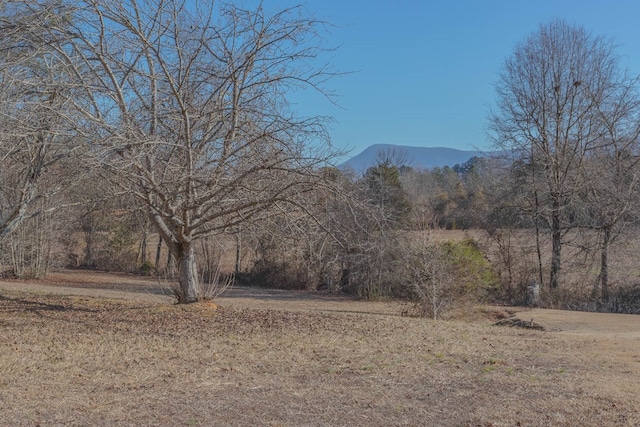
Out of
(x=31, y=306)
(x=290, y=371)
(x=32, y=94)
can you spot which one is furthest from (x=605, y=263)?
(x=32, y=94)

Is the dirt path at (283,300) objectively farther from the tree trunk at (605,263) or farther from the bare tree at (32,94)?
the bare tree at (32,94)

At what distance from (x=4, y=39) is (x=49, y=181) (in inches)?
177

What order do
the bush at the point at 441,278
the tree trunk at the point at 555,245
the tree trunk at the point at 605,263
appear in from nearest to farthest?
the bush at the point at 441,278
the tree trunk at the point at 605,263
the tree trunk at the point at 555,245

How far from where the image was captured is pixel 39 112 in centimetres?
873

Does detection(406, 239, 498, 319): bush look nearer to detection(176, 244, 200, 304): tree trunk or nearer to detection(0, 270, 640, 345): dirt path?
detection(0, 270, 640, 345): dirt path

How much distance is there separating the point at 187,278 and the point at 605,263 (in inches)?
650

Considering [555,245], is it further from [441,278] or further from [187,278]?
[187,278]

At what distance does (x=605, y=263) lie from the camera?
2195 centimetres

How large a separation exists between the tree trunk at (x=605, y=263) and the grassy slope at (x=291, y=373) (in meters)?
11.6

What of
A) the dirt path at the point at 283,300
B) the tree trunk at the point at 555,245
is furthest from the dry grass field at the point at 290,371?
the tree trunk at the point at 555,245

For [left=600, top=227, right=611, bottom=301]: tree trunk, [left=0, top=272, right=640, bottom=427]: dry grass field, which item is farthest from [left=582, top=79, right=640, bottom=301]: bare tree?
[left=0, top=272, right=640, bottom=427]: dry grass field

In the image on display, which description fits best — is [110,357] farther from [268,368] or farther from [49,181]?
[49,181]

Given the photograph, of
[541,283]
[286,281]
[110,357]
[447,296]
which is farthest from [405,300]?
[286,281]

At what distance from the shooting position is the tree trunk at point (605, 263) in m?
21.8
